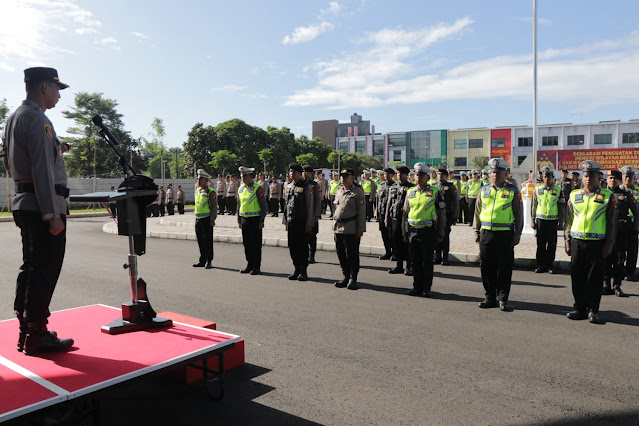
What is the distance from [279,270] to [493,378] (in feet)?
19.9

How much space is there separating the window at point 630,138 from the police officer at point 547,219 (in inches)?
2710

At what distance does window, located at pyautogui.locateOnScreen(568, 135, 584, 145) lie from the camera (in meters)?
69.3

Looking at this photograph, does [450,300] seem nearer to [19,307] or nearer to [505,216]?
[505,216]

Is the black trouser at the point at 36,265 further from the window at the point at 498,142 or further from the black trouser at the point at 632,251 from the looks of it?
the window at the point at 498,142

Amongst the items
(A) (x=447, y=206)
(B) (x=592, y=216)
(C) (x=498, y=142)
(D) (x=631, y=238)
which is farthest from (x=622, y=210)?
(C) (x=498, y=142)

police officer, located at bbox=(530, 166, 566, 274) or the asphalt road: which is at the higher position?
police officer, located at bbox=(530, 166, 566, 274)

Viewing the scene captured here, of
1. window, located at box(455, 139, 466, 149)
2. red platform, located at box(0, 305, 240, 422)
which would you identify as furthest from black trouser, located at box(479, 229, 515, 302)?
window, located at box(455, 139, 466, 149)

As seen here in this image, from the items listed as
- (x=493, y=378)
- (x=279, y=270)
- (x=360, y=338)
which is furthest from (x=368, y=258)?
(x=493, y=378)

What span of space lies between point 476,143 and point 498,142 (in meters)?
3.90

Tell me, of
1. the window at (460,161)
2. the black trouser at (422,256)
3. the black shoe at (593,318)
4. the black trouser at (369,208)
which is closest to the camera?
the black shoe at (593,318)

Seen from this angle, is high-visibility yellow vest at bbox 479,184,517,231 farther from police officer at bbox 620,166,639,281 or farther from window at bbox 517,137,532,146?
window at bbox 517,137,532,146

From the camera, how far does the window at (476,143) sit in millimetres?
76969

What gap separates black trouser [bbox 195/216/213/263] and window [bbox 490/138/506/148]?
72.1m

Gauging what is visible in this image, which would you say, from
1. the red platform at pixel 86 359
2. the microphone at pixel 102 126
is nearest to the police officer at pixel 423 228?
the red platform at pixel 86 359
